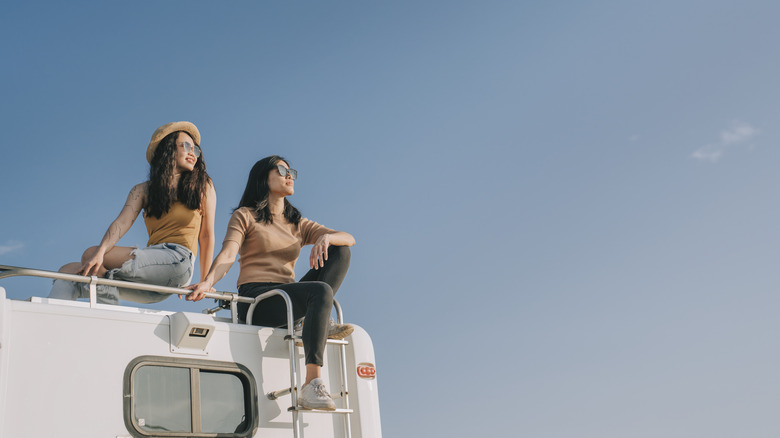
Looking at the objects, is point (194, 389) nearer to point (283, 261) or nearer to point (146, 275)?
point (146, 275)

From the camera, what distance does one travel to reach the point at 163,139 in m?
6.19

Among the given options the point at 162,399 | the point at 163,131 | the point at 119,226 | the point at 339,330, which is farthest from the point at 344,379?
the point at 163,131

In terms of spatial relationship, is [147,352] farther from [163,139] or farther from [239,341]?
[163,139]

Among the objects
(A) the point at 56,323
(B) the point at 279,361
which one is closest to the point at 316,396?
(B) the point at 279,361

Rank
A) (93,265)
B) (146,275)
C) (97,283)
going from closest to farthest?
(97,283)
(93,265)
(146,275)

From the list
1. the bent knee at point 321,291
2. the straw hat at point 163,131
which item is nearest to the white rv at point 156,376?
the bent knee at point 321,291

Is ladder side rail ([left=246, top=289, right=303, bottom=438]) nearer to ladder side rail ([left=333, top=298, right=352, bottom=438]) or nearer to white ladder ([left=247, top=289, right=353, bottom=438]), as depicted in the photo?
white ladder ([left=247, top=289, right=353, bottom=438])

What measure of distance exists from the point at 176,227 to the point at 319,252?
1113 mm

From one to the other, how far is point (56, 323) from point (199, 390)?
0.86m

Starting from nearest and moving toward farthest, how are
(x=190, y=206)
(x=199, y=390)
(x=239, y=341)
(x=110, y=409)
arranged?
1. (x=110, y=409)
2. (x=199, y=390)
3. (x=239, y=341)
4. (x=190, y=206)

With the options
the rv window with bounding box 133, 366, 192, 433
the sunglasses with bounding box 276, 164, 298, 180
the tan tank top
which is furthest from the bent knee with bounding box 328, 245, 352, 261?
the rv window with bounding box 133, 366, 192, 433

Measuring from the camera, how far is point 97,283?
474 cm

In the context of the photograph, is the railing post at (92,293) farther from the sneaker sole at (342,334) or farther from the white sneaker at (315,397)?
the sneaker sole at (342,334)

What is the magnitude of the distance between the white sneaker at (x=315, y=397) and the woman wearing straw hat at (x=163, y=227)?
131cm
